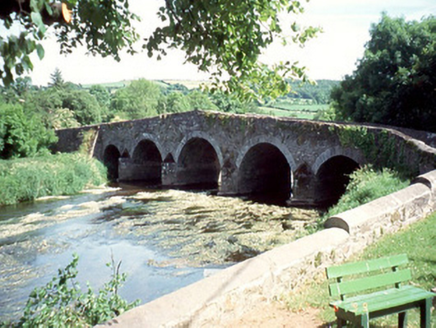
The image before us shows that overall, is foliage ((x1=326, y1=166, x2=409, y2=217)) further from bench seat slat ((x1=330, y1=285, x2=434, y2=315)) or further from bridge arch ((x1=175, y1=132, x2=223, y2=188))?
bridge arch ((x1=175, y1=132, x2=223, y2=188))

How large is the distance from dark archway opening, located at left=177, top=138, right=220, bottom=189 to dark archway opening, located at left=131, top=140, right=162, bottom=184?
3.53 m

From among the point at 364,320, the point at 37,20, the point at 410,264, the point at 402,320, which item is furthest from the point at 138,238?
the point at 37,20

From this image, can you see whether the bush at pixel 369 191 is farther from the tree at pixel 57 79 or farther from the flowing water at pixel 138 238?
the tree at pixel 57 79

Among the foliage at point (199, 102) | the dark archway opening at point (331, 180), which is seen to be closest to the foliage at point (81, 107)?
the foliage at point (199, 102)

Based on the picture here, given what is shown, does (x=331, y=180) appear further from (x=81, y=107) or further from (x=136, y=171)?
(x=81, y=107)

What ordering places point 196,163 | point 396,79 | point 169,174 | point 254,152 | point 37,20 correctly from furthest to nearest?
point 196,163, point 169,174, point 254,152, point 396,79, point 37,20

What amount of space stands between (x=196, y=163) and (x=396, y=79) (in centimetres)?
1200

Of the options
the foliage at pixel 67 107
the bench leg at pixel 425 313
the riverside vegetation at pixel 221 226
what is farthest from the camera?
the foliage at pixel 67 107

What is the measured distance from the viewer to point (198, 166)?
26.2 meters

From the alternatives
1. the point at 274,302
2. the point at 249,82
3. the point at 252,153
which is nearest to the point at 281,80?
the point at 249,82

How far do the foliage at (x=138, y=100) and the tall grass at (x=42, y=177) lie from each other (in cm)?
3462

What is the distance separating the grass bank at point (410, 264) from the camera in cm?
461

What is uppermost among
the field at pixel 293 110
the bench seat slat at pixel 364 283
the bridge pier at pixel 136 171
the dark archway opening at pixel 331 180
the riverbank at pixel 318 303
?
the field at pixel 293 110

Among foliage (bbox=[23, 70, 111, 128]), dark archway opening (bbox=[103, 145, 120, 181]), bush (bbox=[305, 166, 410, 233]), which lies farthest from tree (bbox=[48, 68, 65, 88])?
bush (bbox=[305, 166, 410, 233])
